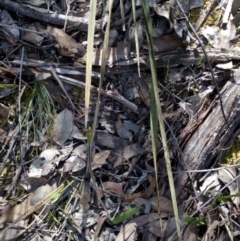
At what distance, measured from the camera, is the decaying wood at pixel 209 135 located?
1.36 meters

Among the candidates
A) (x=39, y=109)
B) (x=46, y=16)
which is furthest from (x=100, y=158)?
(x=46, y=16)

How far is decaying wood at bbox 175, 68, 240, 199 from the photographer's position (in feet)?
4.46

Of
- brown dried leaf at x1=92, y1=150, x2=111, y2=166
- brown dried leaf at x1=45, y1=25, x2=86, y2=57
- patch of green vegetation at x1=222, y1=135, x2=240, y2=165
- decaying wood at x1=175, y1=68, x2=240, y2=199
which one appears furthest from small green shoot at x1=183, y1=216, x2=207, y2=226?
brown dried leaf at x1=45, y1=25, x2=86, y2=57

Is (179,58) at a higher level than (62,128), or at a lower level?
higher

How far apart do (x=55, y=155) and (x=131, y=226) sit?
0.33 metres

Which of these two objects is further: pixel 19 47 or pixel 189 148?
pixel 19 47

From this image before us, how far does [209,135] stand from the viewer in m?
1.37

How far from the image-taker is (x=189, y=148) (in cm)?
137

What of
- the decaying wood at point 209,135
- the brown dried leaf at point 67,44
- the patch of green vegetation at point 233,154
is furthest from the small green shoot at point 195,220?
the brown dried leaf at point 67,44

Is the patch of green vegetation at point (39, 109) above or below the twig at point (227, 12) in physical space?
below

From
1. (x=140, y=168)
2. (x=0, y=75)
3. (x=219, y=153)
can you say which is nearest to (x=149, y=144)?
(x=140, y=168)

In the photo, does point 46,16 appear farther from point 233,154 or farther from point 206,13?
point 233,154

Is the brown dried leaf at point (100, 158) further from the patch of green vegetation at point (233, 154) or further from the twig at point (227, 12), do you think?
the twig at point (227, 12)

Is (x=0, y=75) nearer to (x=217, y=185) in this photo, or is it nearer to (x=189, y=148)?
(x=189, y=148)
